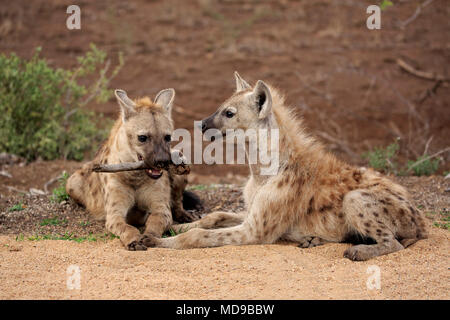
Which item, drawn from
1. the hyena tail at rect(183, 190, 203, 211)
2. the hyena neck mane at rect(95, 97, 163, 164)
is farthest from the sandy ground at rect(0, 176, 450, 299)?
the hyena tail at rect(183, 190, 203, 211)

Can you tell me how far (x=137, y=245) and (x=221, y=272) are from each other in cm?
90

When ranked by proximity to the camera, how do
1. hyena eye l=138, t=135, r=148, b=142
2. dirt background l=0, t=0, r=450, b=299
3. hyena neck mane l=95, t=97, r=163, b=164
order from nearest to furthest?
dirt background l=0, t=0, r=450, b=299 < hyena eye l=138, t=135, r=148, b=142 < hyena neck mane l=95, t=97, r=163, b=164

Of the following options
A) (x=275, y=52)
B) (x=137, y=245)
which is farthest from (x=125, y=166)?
(x=275, y=52)

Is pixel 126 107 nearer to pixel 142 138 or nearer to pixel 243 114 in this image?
pixel 142 138

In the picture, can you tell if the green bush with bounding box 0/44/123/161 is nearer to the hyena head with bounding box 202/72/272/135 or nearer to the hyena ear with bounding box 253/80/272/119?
the hyena head with bounding box 202/72/272/135

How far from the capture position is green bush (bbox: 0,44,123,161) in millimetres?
7625

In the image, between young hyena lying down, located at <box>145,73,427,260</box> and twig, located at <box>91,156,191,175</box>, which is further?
twig, located at <box>91,156,191,175</box>

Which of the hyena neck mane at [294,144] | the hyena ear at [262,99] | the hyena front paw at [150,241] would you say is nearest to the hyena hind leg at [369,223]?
the hyena neck mane at [294,144]

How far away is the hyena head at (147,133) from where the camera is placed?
15.6ft

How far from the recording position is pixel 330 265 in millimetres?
3961

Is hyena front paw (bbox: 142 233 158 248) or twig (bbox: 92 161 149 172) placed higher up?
twig (bbox: 92 161 149 172)

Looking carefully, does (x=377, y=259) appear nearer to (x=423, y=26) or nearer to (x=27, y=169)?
(x=27, y=169)

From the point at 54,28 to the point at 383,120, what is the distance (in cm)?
838

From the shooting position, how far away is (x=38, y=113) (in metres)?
7.85
